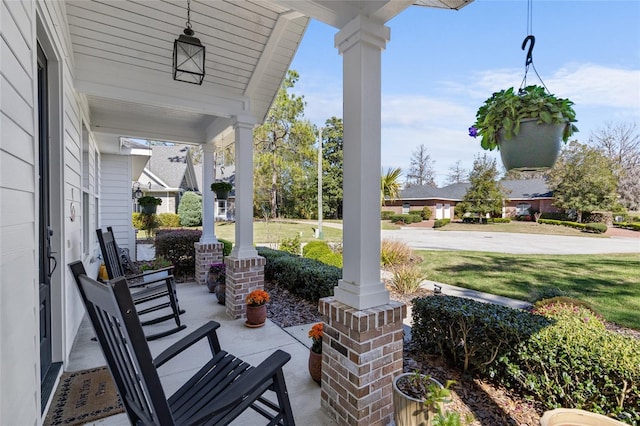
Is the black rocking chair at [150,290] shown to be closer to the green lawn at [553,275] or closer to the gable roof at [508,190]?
the green lawn at [553,275]

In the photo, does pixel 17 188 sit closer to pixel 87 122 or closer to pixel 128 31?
pixel 128 31

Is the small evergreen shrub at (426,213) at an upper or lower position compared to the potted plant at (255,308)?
upper

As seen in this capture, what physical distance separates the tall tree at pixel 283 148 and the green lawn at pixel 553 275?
10.5 m

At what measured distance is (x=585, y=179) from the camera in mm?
20656

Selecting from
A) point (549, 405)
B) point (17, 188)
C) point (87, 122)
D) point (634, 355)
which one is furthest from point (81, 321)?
point (634, 355)

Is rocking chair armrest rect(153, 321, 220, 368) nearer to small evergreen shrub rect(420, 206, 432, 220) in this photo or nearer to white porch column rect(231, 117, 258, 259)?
white porch column rect(231, 117, 258, 259)

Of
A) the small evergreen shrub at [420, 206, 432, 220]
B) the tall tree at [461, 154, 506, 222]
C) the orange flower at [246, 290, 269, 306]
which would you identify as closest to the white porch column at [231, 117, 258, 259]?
the orange flower at [246, 290, 269, 306]

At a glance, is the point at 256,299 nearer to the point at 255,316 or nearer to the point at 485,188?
the point at 255,316

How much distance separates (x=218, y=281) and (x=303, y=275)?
1.33 meters

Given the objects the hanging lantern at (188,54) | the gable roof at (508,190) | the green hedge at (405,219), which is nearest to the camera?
the hanging lantern at (188,54)

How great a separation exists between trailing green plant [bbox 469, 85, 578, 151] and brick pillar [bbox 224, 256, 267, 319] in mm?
3150

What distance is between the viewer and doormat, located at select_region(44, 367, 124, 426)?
2129mm

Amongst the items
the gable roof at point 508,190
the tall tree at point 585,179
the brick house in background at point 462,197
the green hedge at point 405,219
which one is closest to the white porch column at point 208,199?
the brick house in background at point 462,197

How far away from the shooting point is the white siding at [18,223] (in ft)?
4.24
